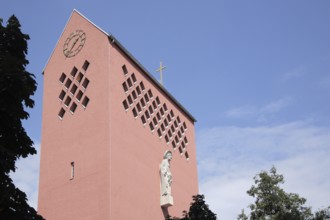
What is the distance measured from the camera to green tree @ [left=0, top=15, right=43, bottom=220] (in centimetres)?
1152

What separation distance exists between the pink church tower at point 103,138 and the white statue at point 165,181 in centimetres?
4

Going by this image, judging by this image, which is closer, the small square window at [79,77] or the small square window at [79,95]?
the small square window at [79,95]

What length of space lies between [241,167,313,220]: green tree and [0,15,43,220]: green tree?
52.2 feet

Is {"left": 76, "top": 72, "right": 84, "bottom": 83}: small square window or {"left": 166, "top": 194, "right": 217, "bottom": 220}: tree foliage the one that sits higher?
{"left": 76, "top": 72, "right": 84, "bottom": 83}: small square window

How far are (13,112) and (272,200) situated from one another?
1711cm

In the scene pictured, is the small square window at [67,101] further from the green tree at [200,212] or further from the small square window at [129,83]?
the green tree at [200,212]

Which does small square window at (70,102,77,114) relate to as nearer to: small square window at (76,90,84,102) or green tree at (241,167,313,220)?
small square window at (76,90,84,102)

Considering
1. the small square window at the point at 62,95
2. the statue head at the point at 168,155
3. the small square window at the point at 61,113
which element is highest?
the small square window at the point at 62,95

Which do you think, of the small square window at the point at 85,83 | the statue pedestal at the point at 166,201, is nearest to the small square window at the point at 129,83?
the small square window at the point at 85,83

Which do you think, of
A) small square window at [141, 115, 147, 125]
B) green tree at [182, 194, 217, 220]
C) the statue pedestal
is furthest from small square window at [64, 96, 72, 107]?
green tree at [182, 194, 217, 220]

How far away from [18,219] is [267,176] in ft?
57.6

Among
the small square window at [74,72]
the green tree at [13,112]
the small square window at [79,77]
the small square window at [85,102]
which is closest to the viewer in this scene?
the green tree at [13,112]

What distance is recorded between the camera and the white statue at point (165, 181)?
21.1 meters

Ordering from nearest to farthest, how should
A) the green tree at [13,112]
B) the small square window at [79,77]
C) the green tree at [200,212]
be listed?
the green tree at [13,112], the green tree at [200,212], the small square window at [79,77]
